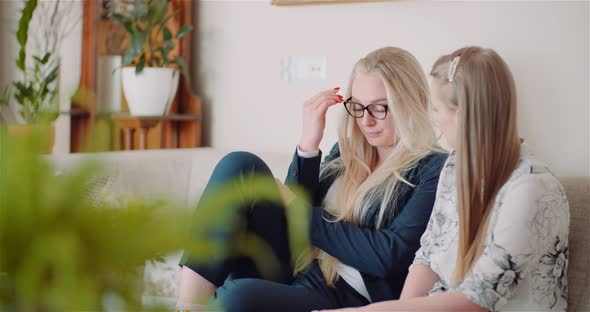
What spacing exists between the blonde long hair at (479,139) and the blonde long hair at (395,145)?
0.38m

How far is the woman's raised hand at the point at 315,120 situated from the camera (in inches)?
72.9

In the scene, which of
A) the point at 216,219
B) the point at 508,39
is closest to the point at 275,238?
the point at 508,39

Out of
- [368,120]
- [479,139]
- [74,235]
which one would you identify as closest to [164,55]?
[368,120]

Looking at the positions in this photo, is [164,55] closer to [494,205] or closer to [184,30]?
[184,30]

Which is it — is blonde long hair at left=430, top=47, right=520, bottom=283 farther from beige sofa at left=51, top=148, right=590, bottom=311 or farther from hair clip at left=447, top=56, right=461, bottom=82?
beige sofa at left=51, top=148, right=590, bottom=311

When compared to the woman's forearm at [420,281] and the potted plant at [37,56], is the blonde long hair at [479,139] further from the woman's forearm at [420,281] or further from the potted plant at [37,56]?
the potted plant at [37,56]

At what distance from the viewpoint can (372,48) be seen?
8.07 ft

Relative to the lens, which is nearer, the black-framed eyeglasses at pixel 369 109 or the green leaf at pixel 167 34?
the black-framed eyeglasses at pixel 369 109

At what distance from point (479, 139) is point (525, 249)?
0.20 m

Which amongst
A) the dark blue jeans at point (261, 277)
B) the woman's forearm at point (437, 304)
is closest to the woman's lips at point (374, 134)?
the dark blue jeans at point (261, 277)

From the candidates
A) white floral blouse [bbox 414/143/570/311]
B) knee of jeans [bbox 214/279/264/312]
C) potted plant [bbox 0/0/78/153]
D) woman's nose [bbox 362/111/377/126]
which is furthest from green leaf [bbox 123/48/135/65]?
white floral blouse [bbox 414/143/570/311]

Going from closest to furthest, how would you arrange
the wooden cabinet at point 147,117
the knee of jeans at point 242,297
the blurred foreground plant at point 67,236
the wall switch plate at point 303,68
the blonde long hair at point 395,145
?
the blurred foreground plant at point 67,236 < the knee of jeans at point 242,297 < the blonde long hair at point 395,145 < the wall switch plate at point 303,68 < the wooden cabinet at point 147,117

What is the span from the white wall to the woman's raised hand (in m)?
0.56

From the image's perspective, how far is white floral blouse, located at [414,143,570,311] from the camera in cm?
126
